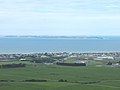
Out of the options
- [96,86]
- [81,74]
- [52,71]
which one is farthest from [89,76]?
[96,86]

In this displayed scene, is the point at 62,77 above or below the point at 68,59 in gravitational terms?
below

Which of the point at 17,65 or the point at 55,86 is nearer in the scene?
the point at 55,86

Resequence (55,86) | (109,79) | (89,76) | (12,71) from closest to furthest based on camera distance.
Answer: (55,86) → (109,79) → (89,76) → (12,71)

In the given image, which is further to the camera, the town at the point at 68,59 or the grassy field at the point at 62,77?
the town at the point at 68,59

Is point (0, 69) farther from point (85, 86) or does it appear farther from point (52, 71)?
point (85, 86)

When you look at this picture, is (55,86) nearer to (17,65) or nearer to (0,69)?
(0,69)

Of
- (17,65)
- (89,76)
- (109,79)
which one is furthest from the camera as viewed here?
(17,65)

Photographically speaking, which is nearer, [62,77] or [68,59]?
[62,77]

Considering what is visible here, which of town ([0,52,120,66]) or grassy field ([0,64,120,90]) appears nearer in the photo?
grassy field ([0,64,120,90])
